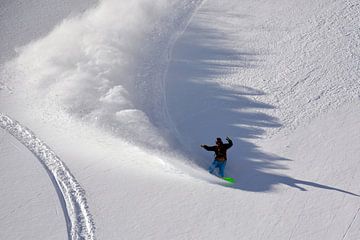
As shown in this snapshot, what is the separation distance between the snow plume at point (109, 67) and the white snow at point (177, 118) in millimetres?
62

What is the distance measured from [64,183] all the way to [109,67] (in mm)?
5678

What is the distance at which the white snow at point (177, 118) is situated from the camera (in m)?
13.6

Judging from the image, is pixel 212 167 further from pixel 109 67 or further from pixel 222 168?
pixel 109 67

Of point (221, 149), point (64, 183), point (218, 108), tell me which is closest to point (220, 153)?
point (221, 149)

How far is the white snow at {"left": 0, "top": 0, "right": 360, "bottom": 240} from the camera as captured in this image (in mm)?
13609

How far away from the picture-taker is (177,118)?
1747 centimetres

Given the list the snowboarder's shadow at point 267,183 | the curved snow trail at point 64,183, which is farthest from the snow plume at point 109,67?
the snowboarder's shadow at point 267,183

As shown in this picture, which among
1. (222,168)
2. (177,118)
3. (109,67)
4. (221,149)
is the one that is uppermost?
(109,67)

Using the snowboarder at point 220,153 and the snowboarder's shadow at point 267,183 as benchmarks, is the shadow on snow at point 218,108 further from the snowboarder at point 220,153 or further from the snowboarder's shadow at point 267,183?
the snowboarder at point 220,153

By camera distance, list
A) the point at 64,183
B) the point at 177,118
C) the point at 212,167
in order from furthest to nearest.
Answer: the point at 177,118, the point at 212,167, the point at 64,183

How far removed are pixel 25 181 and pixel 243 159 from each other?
6.07 meters

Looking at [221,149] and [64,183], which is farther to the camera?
[221,149]

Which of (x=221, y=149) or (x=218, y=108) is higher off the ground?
(x=218, y=108)

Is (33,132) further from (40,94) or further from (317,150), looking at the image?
(317,150)
